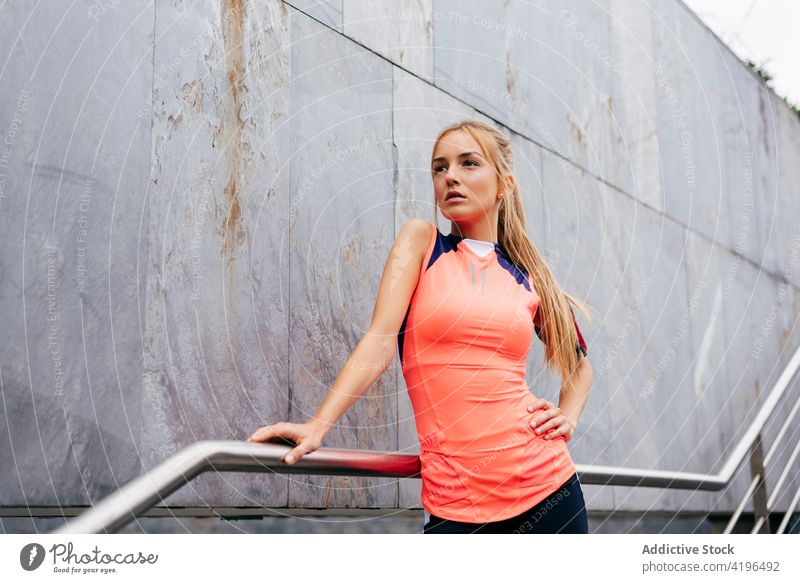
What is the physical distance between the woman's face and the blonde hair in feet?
0.03

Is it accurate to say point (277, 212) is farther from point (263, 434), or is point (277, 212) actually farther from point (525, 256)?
point (263, 434)

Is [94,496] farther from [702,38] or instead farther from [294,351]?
[702,38]

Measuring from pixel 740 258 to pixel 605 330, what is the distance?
87 centimetres

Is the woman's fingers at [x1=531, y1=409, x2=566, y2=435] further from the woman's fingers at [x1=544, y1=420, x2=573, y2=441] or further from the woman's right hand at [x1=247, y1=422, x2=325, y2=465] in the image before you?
the woman's right hand at [x1=247, y1=422, x2=325, y2=465]

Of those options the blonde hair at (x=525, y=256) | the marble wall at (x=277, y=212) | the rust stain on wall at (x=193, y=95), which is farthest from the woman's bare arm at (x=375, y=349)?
the rust stain on wall at (x=193, y=95)

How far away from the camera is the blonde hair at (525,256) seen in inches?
45.9

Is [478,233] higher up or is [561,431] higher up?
[478,233]

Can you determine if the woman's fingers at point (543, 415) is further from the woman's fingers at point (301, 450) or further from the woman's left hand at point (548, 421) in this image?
the woman's fingers at point (301, 450)

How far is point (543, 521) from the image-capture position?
1021mm

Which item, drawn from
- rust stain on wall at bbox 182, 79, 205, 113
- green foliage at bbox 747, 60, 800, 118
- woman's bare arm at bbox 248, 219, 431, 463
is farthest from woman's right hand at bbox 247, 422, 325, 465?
green foliage at bbox 747, 60, 800, 118

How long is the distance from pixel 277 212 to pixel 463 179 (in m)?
0.37

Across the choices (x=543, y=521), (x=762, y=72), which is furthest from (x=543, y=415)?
(x=762, y=72)

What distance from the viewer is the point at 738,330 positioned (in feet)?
9.52
